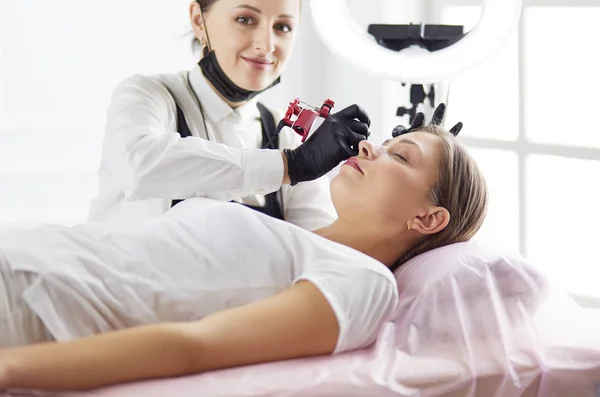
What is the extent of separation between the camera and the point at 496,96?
270cm

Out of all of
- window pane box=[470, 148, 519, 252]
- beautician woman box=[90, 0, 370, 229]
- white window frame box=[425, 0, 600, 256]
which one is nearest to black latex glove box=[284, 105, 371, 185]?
beautician woman box=[90, 0, 370, 229]

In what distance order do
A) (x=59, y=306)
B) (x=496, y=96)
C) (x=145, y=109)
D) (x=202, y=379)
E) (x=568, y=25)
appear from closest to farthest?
(x=202, y=379) → (x=59, y=306) → (x=145, y=109) → (x=568, y=25) → (x=496, y=96)

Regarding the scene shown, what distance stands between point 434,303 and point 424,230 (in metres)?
0.18

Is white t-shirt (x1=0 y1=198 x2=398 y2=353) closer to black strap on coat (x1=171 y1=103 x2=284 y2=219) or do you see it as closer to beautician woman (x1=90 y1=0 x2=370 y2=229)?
beautician woman (x1=90 y1=0 x2=370 y2=229)

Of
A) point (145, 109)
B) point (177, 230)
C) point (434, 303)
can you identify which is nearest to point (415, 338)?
point (434, 303)

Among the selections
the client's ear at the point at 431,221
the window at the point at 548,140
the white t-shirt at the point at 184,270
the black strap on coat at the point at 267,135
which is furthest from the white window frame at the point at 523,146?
the white t-shirt at the point at 184,270

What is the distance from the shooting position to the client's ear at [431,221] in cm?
169

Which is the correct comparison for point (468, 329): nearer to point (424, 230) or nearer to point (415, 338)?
point (415, 338)

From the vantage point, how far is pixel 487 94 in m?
2.73

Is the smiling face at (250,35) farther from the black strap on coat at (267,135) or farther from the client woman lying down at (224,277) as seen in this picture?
the client woman lying down at (224,277)

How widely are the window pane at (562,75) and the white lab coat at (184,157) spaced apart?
667 millimetres

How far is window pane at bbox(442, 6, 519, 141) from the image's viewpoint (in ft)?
8.60

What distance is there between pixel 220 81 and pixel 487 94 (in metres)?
0.94

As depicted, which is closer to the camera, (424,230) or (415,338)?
(415,338)
